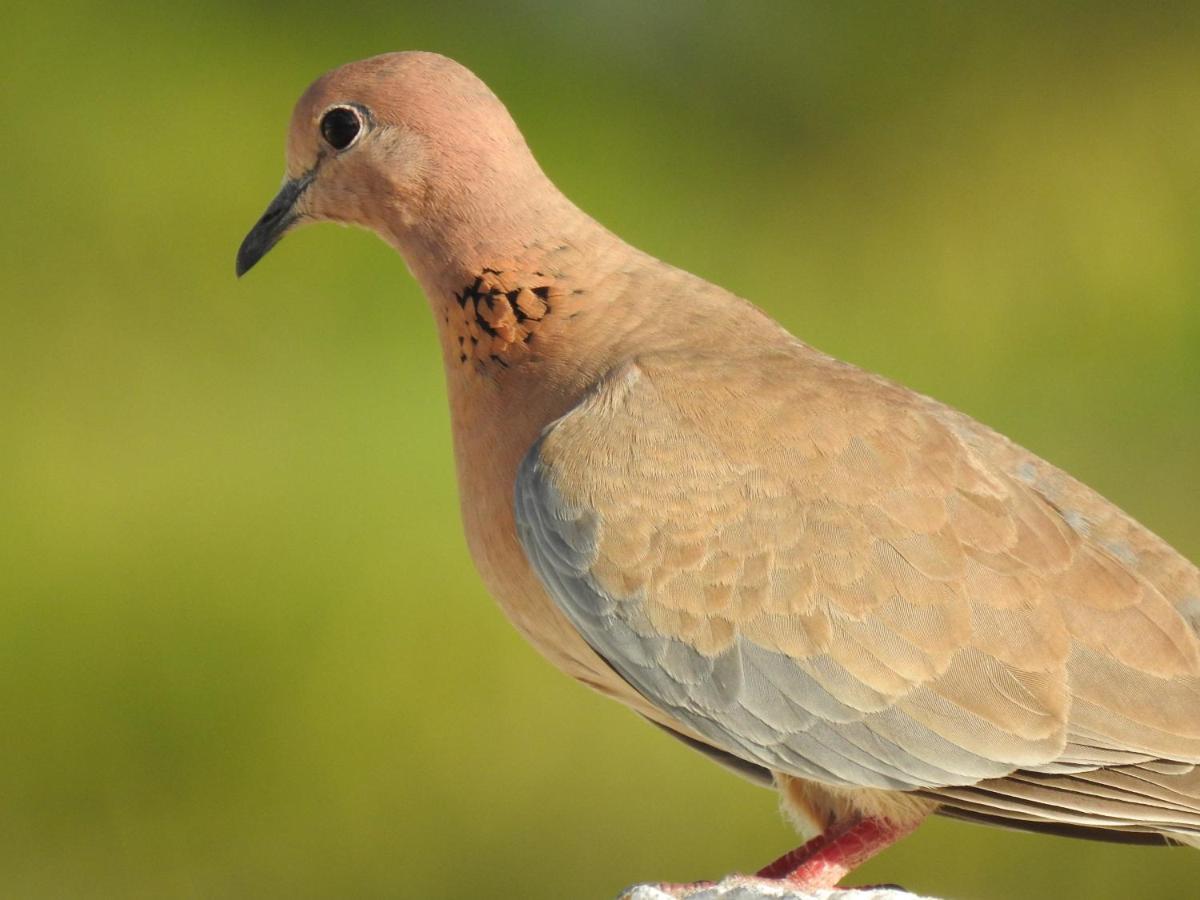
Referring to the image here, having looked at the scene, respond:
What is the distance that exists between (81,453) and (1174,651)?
9.67 ft

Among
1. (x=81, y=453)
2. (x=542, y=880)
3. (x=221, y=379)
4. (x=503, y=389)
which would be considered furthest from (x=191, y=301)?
(x=503, y=389)

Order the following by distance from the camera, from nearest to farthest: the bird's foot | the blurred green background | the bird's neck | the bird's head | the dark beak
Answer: the bird's foot < the bird's neck < the bird's head < the dark beak < the blurred green background

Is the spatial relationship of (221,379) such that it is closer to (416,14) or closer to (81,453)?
(81,453)

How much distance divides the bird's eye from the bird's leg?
145 centimetres

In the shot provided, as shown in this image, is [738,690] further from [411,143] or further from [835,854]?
[411,143]

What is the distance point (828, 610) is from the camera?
264cm

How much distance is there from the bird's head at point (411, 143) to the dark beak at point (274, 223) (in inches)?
3.5

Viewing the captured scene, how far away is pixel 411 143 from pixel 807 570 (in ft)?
3.32

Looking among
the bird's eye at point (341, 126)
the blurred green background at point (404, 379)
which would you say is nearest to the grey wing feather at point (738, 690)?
the bird's eye at point (341, 126)

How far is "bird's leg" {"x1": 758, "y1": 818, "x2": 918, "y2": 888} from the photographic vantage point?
2762 mm

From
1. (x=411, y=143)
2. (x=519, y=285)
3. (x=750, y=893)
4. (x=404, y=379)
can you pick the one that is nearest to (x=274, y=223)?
(x=411, y=143)

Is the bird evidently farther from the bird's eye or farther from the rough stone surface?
the bird's eye

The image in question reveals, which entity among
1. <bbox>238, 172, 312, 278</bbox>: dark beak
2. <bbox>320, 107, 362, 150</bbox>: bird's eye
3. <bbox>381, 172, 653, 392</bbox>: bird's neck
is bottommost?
<bbox>381, 172, 653, 392</bbox>: bird's neck

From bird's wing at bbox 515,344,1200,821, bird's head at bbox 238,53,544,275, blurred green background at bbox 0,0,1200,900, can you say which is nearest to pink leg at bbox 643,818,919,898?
bird's wing at bbox 515,344,1200,821
